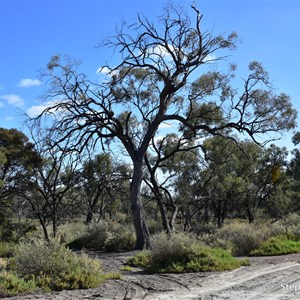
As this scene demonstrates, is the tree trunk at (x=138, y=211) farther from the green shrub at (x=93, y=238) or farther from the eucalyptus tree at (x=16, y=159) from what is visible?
the eucalyptus tree at (x=16, y=159)

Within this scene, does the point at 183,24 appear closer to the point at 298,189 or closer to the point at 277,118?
the point at 277,118

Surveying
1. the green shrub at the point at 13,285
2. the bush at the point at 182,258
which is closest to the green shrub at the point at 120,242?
the bush at the point at 182,258

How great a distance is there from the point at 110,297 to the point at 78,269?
1.65 metres

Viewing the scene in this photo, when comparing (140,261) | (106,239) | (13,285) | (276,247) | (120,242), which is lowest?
(276,247)

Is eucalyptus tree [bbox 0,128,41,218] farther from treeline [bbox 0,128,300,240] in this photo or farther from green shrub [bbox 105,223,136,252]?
green shrub [bbox 105,223,136,252]

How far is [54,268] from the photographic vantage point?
9305mm

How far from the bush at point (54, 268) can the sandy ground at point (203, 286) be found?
393mm

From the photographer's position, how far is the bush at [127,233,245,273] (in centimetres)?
1160

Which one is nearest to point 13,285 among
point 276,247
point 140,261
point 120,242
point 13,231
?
point 140,261

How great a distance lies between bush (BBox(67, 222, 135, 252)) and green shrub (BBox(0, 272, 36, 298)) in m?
12.3

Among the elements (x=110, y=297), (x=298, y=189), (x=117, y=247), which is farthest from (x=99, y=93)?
(x=298, y=189)

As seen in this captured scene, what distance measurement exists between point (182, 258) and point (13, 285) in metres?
5.30

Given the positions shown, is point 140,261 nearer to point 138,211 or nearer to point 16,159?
point 138,211

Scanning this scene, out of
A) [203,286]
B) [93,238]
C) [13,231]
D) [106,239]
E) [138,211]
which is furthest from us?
[13,231]
